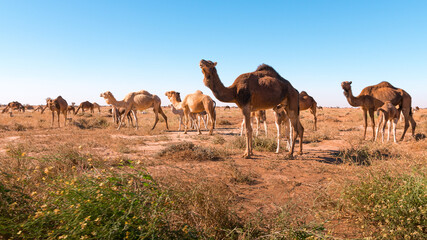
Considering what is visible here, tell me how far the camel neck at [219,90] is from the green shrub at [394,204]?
391 centimetres

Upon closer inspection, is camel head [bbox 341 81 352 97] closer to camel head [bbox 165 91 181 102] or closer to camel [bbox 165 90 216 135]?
camel [bbox 165 90 216 135]

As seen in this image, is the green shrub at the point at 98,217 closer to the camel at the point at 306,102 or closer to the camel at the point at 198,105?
the camel at the point at 198,105

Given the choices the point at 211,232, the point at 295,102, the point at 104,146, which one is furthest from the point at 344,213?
the point at 104,146

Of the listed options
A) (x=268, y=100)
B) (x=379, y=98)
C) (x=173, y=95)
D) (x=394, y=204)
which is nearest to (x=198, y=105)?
(x=173, y=95)

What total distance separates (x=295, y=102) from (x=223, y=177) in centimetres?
381

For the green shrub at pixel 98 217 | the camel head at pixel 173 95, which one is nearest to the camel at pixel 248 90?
the green shrub at pixel 98 217

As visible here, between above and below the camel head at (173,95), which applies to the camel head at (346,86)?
below

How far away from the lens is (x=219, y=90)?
6.31 m

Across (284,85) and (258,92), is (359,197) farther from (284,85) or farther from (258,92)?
(284,85)

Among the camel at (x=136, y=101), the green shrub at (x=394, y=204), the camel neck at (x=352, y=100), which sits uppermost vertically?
the camel at (x=136, y=101)

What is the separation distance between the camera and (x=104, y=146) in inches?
321

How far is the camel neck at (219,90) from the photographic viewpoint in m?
6.27

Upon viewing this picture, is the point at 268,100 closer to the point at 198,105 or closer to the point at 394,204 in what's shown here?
the point at 394,204

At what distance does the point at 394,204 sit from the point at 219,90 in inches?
181
